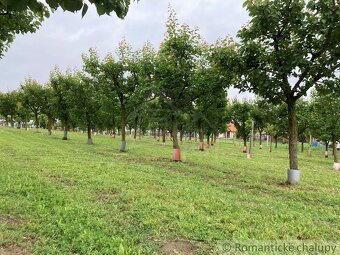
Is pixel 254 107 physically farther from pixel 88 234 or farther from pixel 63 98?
pixel 88 234

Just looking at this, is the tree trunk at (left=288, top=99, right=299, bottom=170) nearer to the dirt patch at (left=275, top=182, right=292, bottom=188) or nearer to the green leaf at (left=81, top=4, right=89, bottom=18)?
the dirt patch at (left=275, top=182, right=292, bottom=188)

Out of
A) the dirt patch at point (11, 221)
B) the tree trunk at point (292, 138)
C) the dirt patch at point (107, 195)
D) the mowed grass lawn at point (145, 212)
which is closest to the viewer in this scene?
the mowed grass lawn at point (145, 212)

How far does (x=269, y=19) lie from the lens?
11664 millimetres

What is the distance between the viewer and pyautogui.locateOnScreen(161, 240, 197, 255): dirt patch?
5121 millimetres

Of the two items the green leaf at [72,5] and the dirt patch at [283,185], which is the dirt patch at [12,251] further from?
the dirt patch at [283,185]

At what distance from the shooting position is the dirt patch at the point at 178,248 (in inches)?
202

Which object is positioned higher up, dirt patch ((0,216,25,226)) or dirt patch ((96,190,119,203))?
dirt patch ((96,190,119,203))

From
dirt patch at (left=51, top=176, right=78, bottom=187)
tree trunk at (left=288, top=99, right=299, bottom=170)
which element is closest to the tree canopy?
dirt patch at (left=51, top=176, right=78, bottom=187)

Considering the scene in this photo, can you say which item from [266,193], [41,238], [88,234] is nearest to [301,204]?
[266,193]

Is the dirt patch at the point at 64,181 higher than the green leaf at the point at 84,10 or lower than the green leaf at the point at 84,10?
lower

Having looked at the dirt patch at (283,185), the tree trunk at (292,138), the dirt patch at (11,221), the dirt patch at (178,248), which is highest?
the tree trunk at (292,138)

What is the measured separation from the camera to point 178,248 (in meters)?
5.29

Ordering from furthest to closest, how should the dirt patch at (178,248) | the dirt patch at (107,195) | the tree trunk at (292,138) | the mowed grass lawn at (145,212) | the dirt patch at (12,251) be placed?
the tree trunk at (292,138)
the dirt patch at (107,195)
the mowed grass lawn at (145,212)
the dirt patch at (178,248)
the dirt patch at (12,251)

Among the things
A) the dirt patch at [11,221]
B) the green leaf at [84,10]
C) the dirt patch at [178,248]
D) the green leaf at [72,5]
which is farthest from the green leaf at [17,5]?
the dirt patch at [11,221]
